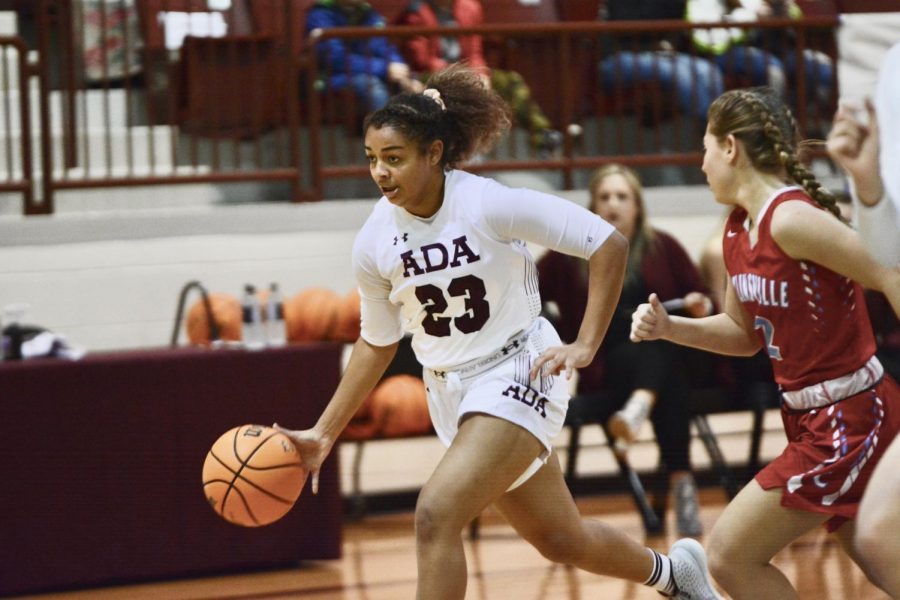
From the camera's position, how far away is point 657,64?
28.3 feet

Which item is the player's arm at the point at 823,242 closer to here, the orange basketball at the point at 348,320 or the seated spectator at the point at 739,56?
the orange basketball at the point at 348,320

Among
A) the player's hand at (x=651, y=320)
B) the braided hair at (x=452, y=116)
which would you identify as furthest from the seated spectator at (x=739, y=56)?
the player's hand at (x=651, y=320)

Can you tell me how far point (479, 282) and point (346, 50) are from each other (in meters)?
4.64

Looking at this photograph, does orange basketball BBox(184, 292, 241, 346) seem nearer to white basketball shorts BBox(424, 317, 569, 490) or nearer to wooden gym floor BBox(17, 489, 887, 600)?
wooden gym floor BBox(17, 489, 887, 600)

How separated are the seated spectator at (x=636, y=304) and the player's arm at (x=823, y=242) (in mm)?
3129

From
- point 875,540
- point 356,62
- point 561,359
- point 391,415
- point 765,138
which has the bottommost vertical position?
point 391,415

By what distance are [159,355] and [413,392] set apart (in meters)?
1.50

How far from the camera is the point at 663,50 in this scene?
8703mm

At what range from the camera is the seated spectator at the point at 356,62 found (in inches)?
318

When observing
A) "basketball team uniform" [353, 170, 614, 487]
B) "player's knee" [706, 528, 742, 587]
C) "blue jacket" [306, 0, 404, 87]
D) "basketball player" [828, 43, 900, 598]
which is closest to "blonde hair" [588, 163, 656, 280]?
"blue jacket" [306, 0, 404, 87]

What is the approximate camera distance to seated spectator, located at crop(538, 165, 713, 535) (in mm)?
6465

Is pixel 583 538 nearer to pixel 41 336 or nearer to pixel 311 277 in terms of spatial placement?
pixel 41 336

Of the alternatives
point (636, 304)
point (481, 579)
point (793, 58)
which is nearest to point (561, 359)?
point (481, 579)

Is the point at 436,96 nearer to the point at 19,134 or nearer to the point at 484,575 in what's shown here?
the point at 484,575
